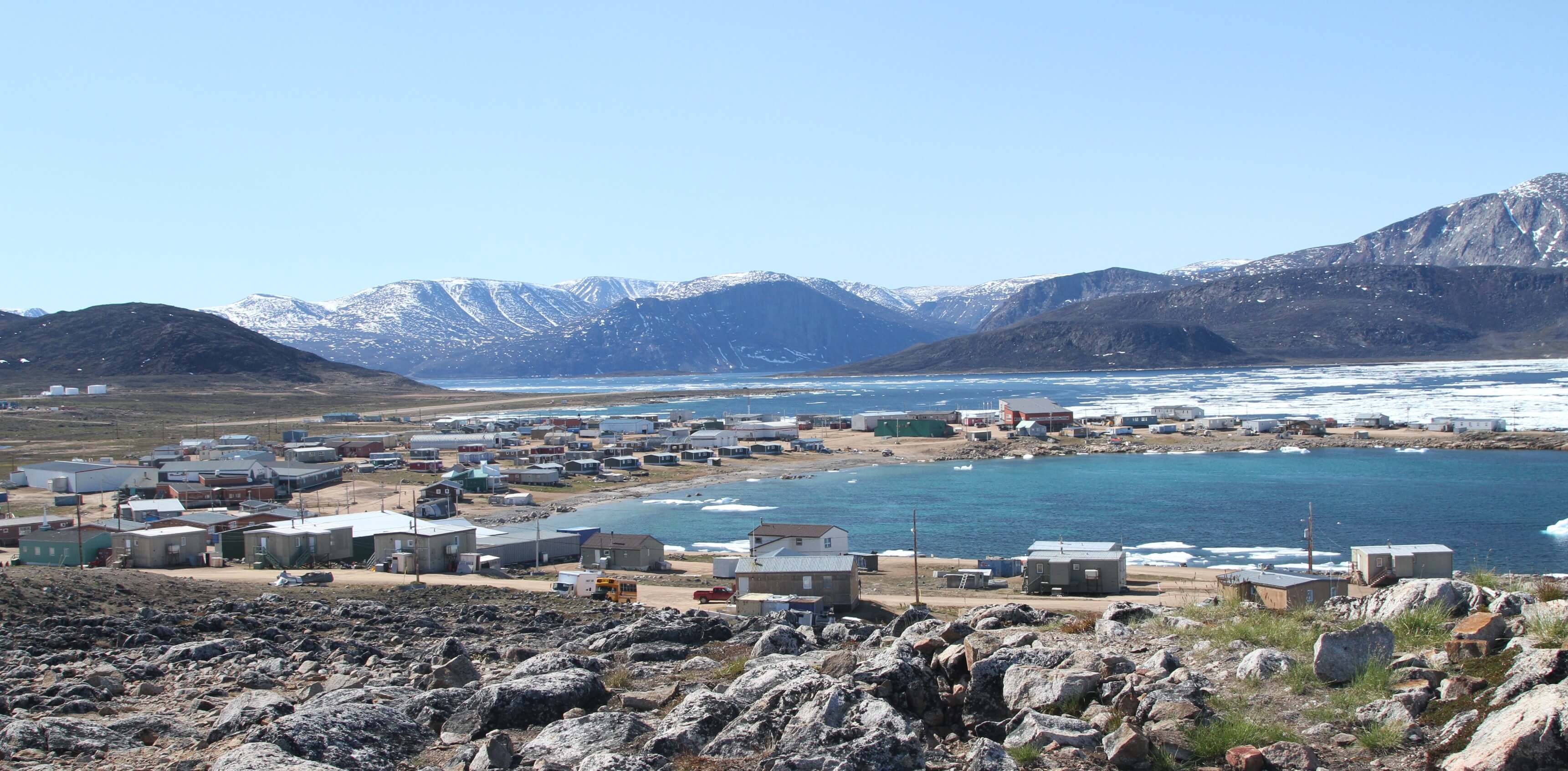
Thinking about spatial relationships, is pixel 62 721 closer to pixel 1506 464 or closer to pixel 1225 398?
pixel 1506 464

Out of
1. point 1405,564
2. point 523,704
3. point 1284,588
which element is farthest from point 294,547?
point 1405,564

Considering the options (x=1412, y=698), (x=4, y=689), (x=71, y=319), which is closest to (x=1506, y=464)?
(x=1412, y=698)

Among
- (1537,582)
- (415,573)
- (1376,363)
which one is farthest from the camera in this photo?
(1376,363)

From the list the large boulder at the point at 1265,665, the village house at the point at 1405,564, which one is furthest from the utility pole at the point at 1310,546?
the large boulder at the point at 1265,665

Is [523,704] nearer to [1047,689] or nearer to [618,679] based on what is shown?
[618,679]

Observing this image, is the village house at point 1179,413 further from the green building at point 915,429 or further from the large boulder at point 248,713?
the large boulder at point 248,713
